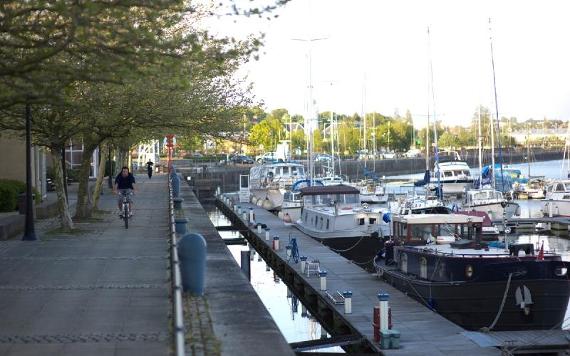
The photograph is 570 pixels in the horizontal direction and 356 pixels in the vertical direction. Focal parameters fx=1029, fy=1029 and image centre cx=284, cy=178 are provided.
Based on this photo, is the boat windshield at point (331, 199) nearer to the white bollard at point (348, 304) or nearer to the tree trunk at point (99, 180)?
the tree trunk at point (99, 180)

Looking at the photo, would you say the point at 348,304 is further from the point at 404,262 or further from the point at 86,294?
the point at 86,294

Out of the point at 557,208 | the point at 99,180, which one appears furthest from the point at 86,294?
the point at 557,208

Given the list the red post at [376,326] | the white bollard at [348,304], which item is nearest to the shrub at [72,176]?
the white bollard at [348,304]

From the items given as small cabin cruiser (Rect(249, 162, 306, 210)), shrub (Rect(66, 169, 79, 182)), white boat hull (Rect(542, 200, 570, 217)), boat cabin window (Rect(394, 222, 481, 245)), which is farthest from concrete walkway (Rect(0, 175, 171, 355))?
small cabin cruiser (Rect(249, 162, 306, 210))

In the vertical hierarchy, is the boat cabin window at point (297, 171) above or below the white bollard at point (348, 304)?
above

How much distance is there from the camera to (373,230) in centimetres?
4416

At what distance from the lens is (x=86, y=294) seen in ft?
61.7

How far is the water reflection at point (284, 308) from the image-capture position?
27.8 meters

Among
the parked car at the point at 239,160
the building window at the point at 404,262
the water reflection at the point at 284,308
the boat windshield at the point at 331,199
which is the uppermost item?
the parked car at the point at 239,160

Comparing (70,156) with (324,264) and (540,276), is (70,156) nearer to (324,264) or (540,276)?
(324,264)

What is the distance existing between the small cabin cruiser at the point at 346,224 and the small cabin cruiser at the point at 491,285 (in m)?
13.5

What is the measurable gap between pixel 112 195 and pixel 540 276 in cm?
4000

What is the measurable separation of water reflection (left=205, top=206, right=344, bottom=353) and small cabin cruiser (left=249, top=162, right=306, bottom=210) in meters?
24.6

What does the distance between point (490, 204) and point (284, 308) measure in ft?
90.4
